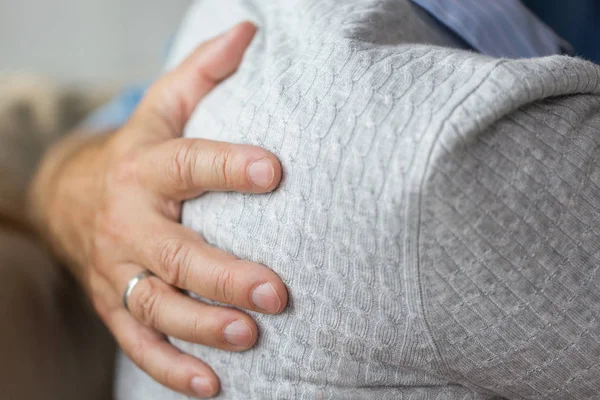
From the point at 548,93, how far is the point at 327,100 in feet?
0.48

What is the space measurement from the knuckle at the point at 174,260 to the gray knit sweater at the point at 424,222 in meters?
0.06

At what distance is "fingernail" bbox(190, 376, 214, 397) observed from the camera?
20.6 inches

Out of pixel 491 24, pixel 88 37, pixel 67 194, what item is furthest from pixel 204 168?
pixel 88 37

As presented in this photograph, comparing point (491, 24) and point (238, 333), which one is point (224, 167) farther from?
point (491, 24)

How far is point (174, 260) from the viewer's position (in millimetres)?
537

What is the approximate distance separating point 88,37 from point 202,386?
1.38 meters

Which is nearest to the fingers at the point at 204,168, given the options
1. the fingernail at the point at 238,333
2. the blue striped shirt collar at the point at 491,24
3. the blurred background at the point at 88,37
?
the fingernail at the point at 238,333

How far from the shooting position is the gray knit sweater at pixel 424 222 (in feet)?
1.27

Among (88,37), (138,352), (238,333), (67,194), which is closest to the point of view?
(238,333)

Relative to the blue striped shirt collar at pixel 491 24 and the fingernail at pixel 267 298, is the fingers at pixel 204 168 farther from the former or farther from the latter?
the blue striped shirt collar at pixel 491 24

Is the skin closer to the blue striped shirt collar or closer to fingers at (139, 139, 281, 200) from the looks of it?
fingers at (139, 139, 281, 200)

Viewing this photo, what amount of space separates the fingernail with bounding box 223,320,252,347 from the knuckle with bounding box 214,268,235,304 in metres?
0.02

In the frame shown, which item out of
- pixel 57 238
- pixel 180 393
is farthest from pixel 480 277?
pixel 57 238

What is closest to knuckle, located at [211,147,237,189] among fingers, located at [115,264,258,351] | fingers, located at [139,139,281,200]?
fingers, located at [139,139,281,200]
